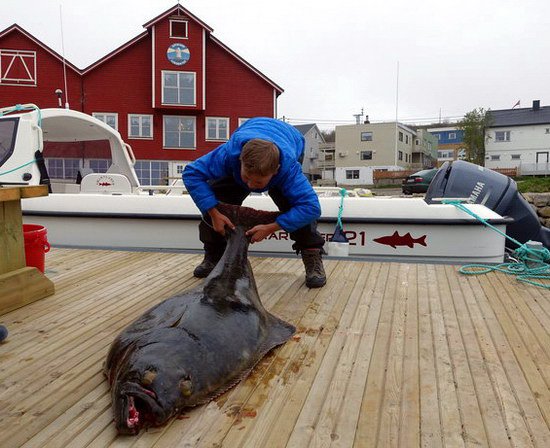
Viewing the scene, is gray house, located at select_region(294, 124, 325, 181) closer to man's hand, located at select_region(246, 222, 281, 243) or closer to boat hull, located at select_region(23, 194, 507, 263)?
boat hull, located at select_region(23, 194, 507, 263)

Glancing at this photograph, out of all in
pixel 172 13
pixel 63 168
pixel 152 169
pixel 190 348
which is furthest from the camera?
pixel 152 169

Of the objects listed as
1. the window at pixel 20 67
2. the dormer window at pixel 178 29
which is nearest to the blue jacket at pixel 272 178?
the dormer window at pixel 178 29

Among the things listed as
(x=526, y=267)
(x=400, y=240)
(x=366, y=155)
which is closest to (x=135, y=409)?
(x=526, y=267)

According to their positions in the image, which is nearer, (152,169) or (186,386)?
(186,386)

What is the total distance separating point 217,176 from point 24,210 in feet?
14.5

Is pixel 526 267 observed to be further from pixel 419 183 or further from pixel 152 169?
pixel 152 169

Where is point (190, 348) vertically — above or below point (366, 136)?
below

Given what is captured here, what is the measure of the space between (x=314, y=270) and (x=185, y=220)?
274 centimetres

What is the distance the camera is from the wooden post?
11.2 feet

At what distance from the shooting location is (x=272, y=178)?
3453 millimetres

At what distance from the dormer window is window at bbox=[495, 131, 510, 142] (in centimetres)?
3928

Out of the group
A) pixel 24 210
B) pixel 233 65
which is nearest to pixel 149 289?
pixel 24 210

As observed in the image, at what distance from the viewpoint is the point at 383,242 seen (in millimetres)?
6117

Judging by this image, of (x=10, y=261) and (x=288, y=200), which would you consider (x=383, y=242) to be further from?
(x=10, y=261)
